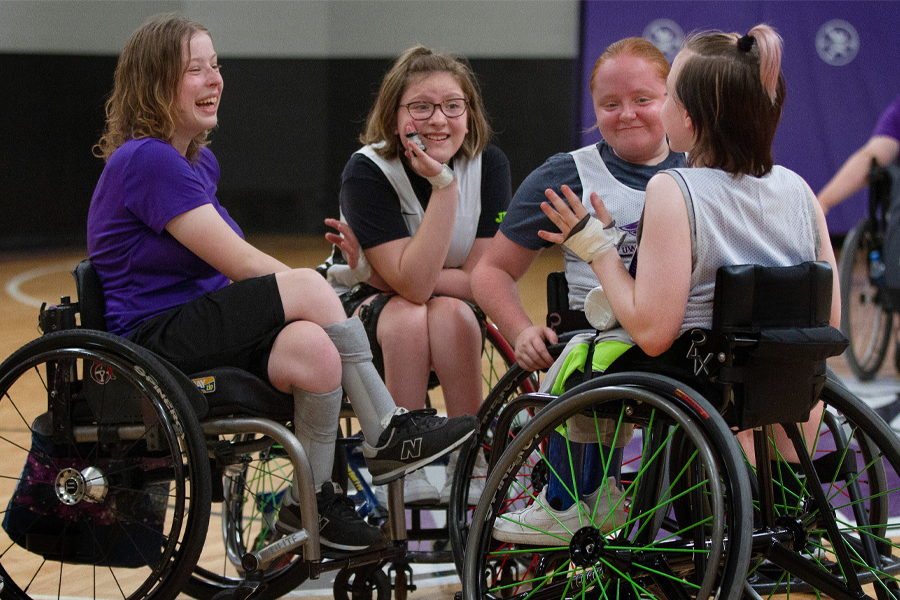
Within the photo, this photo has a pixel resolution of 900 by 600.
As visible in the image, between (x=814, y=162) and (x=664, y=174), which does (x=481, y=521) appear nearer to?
(x=664, y=174)

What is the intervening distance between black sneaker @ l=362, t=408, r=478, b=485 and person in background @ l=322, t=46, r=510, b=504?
320 millimetres

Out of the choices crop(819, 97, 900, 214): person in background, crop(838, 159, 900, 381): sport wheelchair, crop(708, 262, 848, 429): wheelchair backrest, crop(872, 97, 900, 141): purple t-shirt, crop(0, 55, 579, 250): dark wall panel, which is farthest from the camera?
crop(0, 55, 579, 250): dark wall panel

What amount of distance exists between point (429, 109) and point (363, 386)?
2.40 ft

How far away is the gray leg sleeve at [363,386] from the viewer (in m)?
1.83

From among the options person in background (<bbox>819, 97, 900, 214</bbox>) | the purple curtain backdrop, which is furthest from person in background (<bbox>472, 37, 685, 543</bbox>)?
the purple curtain backdrop

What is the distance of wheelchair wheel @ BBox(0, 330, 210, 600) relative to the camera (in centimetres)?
161

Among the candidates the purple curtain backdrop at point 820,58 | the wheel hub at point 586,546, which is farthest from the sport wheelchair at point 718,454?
the purple curtain backdrop at point 820,58

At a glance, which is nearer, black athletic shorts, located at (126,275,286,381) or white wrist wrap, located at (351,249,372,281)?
black athletic shorts, located at (126,275,286,381)

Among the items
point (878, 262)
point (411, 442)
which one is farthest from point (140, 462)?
point (878, 262)

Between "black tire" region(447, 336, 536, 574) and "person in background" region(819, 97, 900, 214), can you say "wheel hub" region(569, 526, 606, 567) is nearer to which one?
"black tire" region(447, 336, 536, 574)

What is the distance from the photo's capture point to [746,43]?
143 centimetres

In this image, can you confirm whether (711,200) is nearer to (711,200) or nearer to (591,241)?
(711,200)

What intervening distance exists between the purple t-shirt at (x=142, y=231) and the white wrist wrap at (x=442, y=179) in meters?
0.52

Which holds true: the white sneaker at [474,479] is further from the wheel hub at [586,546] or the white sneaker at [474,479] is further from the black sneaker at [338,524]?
the wheel hub at [586,546]
